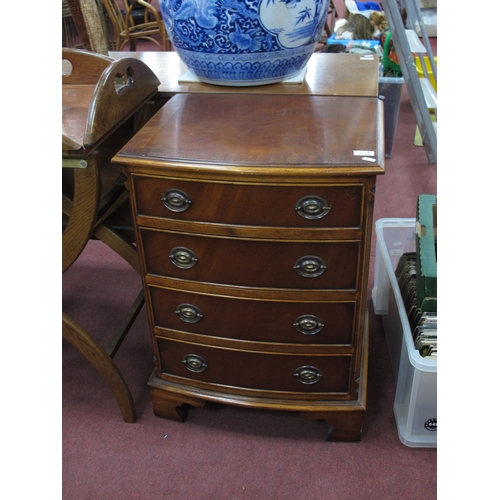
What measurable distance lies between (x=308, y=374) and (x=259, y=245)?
38 centimetres

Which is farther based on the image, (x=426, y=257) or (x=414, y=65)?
(x=414, y=65)

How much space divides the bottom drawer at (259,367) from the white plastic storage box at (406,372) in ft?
0.57

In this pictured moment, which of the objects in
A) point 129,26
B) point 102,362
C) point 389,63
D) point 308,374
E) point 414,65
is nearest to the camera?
point 308,374

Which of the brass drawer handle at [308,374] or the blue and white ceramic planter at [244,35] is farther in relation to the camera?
the brass drawer handle at [308,374]

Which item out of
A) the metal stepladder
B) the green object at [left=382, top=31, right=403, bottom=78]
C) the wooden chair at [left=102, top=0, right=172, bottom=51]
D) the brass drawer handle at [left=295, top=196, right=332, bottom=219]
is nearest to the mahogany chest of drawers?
the brass drawer handle at [left=295, top=196, right=332, bottom=219]

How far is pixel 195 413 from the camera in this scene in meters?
1.45

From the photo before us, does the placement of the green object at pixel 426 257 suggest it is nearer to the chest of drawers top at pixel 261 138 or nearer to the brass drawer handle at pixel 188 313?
the chest of drawers top at pixel 261 138

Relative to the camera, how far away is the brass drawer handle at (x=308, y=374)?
123 centimetres

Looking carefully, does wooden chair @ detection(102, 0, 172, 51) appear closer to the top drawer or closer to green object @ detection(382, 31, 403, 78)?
green object @ detection(382, 31, 403, 78)

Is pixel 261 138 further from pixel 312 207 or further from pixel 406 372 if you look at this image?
pixel 406 372

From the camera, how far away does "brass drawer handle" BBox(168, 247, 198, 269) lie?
3.59ft

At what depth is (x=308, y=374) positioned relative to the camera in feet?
4.06

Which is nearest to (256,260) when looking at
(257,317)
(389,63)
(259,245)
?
(259,245)

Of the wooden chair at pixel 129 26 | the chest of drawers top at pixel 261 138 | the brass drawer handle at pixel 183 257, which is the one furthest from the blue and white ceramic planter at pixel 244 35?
the wooden chair at pixel 129 26
